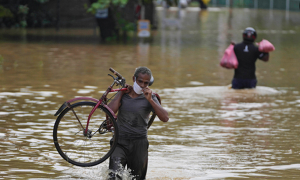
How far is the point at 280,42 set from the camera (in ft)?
88.8

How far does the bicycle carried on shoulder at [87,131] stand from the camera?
20.1 ft

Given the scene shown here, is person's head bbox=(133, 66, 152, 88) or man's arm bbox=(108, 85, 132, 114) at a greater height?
person's head bbox=(133, 66, 152, 88)

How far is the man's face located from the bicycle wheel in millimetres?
412

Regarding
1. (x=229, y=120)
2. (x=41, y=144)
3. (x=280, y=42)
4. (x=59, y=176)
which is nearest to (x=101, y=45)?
→ (x=280, y=42)

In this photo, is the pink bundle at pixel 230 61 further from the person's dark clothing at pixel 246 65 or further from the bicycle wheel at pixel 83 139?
the bicycle wheel at pixel 83 139

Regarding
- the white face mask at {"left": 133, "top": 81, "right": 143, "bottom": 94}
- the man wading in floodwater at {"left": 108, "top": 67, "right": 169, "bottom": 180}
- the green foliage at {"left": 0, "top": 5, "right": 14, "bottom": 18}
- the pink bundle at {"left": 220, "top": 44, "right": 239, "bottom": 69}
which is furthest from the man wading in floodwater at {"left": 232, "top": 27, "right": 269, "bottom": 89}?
the green foliage at {"left": 0, "top": 5, "right": 14, "bottom": 18}

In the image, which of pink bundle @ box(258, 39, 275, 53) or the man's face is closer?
the man's face

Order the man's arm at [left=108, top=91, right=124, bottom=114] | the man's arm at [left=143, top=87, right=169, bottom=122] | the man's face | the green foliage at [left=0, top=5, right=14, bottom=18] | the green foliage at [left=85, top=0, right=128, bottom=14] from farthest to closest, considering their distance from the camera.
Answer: the green foliage at [left=0, top=5, right=14, bottom=18]
the green foliage at [left=85, top=0, right=128, bottom=14]
the man's arm at [left=108, top=91, right=124, bottom=114]
the man's face
the man's arm at [left=143, top=87, right=169, bottom=122]

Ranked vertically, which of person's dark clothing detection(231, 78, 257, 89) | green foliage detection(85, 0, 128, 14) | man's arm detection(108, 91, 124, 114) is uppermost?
man's arm detection(108, 91, 124, 114)

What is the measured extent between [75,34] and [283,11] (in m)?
31.9

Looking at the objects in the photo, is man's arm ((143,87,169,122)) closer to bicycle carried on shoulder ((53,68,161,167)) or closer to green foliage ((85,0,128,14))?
bicycle carried on shoulder ((53,68,161,167))

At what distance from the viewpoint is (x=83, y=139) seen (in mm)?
8180

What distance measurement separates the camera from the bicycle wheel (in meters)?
6.20

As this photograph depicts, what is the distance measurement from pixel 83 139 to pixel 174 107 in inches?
136
